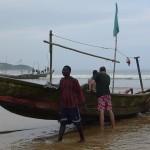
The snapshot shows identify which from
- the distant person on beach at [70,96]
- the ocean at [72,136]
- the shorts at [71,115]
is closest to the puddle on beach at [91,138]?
the ocean at [72,136]

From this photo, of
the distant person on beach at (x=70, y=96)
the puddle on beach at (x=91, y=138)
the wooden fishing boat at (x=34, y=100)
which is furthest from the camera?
the wooden fishing boat at (x=34, y=100)

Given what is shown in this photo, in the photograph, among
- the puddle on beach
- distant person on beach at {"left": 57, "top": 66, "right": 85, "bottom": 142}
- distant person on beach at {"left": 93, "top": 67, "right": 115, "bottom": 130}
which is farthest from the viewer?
distant person on beach at {"left": 93, "top": 67, "right": 115, "bottom": 130}

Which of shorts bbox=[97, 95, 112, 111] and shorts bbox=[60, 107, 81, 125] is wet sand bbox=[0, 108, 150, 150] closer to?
shorts bbox=[60, 107, 81, 125]

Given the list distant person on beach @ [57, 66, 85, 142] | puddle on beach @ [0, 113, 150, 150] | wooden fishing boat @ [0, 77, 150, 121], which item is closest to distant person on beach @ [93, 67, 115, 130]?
wooden fishing boat @ [0, 77, 150, 121]

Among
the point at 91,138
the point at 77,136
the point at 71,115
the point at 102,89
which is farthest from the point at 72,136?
the point at 102,89

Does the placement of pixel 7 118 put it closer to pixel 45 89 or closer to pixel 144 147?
pixel 45 89

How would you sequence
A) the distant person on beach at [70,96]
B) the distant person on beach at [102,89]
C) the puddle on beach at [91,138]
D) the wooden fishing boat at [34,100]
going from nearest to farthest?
the puddle on beach at [91,138]
the distant person on beach at [70,96]
the wooden fishing boat at [34,100]
the distant person on beach at [102,89]

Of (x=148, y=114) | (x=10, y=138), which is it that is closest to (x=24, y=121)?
(x=10, y=138)

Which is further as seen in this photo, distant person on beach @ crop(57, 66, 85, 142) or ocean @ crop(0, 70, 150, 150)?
distant person on beach @ crop(57, 66, 85, 142)

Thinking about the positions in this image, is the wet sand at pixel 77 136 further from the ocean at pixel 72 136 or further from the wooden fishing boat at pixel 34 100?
the wooden fishing boat at pixel 34 100

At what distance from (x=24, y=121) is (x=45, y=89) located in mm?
3573

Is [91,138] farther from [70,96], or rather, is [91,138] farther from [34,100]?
[34,100]

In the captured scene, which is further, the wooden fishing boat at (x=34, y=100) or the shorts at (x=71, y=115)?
the wooden fishing boat at (x=34, y=100)

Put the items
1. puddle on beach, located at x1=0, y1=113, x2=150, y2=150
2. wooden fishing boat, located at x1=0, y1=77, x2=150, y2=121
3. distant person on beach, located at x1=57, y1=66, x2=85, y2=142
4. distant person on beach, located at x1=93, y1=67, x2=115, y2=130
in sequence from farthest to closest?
distant person on beach, located at x1=93, y1=67, x2=115, y2=130 < wooden fishing boat, located at x1=0, y1=77, x2=150, y2=121 < distant person on beach, located at x1=57, y1=66, x2=85, y2=142 < puddle on beach, located at x1=0, y1=113, x2=150, y2=150
